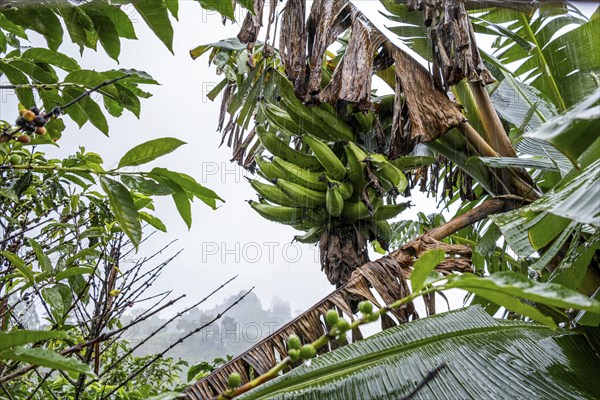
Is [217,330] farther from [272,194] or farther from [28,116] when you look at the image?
[28,116]

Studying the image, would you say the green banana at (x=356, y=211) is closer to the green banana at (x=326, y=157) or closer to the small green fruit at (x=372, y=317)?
the green banana at (x=326, y=157)

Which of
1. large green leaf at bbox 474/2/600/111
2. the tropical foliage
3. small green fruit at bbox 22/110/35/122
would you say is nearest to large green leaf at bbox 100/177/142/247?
the tropical foliage

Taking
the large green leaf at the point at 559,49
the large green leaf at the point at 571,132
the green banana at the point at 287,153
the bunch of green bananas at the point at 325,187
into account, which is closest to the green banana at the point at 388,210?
the bunch of green bananas at the point at 325,187

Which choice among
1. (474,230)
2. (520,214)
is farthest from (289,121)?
(474,230)

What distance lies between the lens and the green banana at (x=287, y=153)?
1345 mm

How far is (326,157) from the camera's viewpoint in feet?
4.01

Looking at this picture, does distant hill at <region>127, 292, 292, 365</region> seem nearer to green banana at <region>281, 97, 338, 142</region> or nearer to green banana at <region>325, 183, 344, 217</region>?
green banana at <region>325, 183, 344, 217</region>

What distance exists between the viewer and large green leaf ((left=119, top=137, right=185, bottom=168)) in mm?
639

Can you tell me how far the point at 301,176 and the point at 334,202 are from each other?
0.16 m

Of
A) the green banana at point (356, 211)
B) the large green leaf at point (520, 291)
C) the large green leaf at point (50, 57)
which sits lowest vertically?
the large green leaf at point (520, 291)

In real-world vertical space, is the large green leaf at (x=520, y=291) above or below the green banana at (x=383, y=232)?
below

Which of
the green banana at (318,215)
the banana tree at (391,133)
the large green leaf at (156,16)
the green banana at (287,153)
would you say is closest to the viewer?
the large green leaf at (156,16)

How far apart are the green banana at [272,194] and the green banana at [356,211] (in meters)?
0.17

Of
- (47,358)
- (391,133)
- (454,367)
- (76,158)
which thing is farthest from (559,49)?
(47,358)
